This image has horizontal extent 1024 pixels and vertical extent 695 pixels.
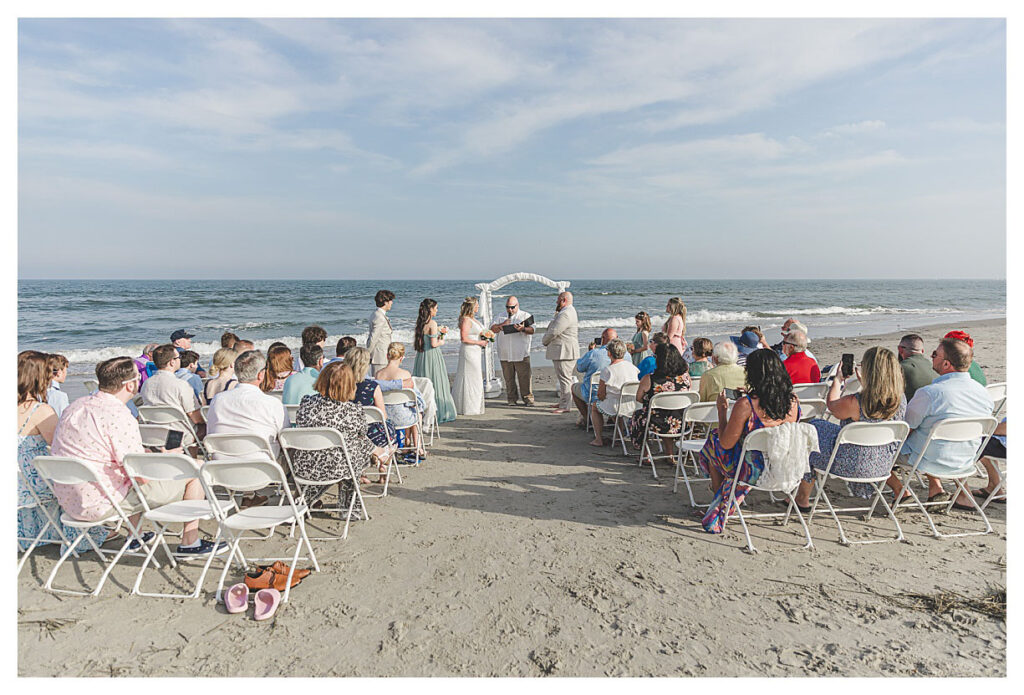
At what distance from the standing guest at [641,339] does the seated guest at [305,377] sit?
384cm

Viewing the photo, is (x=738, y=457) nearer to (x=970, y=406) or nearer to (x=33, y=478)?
(x=970, y=406)

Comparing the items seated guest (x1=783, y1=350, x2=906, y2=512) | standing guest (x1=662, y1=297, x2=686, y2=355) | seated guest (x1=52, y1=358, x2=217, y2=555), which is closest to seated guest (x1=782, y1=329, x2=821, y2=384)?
seated guest (x1=783, y1=350, x2=906, y2=512)

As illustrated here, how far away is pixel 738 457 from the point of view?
12.5 feet

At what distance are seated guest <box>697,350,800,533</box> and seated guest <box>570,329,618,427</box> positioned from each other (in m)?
2.50

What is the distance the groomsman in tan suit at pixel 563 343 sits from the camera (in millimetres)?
7957

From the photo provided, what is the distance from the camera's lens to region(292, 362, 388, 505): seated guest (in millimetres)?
3854

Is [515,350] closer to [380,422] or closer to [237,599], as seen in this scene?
[380,422]

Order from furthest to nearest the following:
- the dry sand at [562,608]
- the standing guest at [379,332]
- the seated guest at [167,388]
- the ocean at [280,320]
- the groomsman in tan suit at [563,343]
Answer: the ocean at [280,320], the groomsman in tan suit at [563,343], the standing guest at [379,332], the seated guest at [167,388], the dry sand at [562,608]

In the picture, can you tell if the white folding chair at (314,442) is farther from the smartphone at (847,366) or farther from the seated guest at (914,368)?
the smartphone at (847,366)

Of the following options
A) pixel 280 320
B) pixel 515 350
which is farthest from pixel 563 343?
pixel 280 320

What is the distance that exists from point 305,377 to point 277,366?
0.28 metres

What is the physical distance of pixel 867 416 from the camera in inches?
155

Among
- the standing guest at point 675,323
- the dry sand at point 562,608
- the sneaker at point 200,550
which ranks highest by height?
the standing guest at point 675,323

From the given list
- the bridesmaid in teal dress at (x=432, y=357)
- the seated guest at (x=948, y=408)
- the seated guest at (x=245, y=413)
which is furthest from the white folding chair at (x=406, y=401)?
the seated guest at (x=948, y=408)
